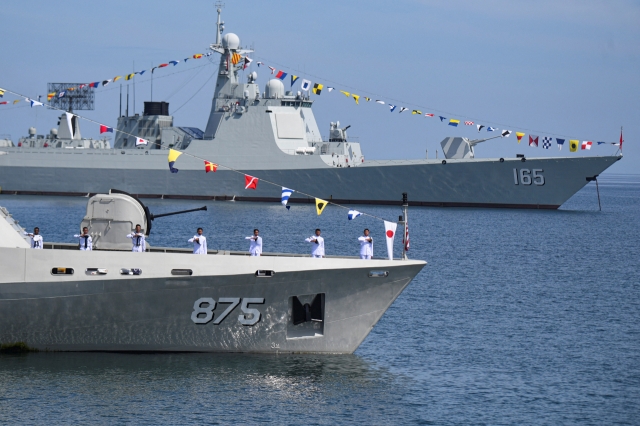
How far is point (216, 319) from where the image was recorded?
48.7 ft

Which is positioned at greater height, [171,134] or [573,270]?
[171,134]

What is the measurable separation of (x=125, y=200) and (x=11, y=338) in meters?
2.90

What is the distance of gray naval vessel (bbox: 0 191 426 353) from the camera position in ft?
47.7

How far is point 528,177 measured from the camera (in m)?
51.7


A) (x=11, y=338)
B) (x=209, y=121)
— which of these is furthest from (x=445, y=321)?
(x=209, y=121)

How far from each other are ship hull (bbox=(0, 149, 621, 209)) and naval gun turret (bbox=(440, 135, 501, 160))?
5.79ft

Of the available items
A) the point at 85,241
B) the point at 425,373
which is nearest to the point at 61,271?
the point at 85,241

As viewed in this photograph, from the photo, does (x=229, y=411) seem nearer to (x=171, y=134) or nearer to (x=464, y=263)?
(x=464, y=263)

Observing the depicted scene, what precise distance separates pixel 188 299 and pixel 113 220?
224 cm

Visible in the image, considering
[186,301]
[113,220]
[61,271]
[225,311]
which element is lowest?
[225,311]

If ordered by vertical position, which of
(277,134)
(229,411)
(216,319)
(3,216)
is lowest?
(229,411)

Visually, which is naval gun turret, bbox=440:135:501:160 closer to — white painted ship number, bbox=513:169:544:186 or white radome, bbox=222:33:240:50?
white painted ship number, bbox=513:169:544:186

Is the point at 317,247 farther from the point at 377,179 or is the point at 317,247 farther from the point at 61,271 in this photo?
the point at 377,179

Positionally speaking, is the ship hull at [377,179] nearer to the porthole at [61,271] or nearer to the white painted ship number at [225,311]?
the white painted ship number at [225,311]
